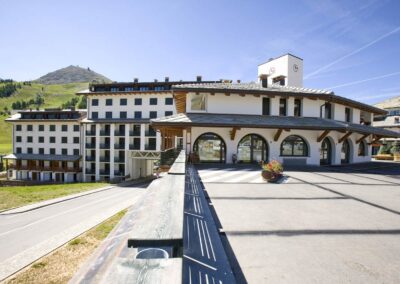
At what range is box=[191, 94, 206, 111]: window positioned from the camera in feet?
61.0

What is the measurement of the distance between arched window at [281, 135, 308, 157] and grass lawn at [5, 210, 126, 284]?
1455 centimetres

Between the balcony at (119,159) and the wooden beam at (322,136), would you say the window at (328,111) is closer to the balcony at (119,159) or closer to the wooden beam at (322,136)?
the wooden beam at (322,136)

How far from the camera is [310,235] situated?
15.0 feet

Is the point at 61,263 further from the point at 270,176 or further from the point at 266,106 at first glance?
the point at 266,106

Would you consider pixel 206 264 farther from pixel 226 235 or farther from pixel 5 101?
pixel 5 101

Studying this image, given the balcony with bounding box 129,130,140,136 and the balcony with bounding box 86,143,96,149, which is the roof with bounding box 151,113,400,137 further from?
the balcony with bounding box 86,143,96,149

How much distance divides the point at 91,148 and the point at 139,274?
55705 millimetres

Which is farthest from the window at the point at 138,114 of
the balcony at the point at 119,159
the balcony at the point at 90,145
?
the balcony at the point at 90,145

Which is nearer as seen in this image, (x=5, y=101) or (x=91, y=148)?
(x=91, y=148)

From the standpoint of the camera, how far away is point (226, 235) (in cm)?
443

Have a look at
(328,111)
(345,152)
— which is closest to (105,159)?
(328,111)

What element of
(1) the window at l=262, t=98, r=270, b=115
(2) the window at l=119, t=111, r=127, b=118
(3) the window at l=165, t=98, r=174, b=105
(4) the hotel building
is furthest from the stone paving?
(2) the window at l=119, t=111, r=127, b=118

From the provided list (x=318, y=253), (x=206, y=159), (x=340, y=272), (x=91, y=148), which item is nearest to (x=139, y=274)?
(x=340, y=272)

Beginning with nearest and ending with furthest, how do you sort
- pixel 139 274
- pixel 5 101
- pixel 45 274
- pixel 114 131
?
pixel 139 274
pixel 45 274
pixel 114 131
pixel 5 101
